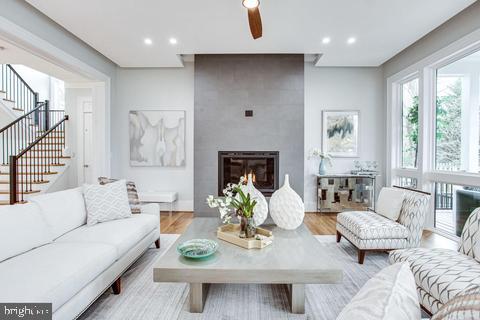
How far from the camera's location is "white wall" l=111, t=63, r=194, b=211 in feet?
16.4

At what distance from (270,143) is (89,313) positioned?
346 centimetres

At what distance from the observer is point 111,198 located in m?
2.62

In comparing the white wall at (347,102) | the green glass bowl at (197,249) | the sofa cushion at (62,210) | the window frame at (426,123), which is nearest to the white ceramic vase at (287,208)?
the green glass bowl at (197,249)

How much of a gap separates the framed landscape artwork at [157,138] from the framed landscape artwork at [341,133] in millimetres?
2851

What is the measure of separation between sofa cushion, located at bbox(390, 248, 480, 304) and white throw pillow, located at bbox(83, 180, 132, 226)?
2.59m

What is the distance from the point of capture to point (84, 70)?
13.0 ft

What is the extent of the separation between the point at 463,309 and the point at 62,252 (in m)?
2.16

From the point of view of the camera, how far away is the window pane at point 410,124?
4121 millimetres

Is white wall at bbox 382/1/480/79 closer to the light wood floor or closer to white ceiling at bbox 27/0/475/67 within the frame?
white ceiling at bbox 27/0/475/67

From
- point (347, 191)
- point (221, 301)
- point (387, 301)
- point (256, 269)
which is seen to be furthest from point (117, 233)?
point (347, 191)

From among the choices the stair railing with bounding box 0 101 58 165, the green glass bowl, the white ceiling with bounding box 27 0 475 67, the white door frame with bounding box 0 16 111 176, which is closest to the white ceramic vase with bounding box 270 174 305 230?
the green glass bowl

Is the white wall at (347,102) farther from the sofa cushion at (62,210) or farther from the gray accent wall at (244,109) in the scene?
the sofa cushion at (62,210)

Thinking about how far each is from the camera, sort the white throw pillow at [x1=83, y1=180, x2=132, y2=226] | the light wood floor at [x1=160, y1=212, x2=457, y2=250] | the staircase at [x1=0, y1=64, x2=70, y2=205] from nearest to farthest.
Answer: the white throw pillow at [x1=83, y1=180, x2=132, y2=226]
the light wood floor at [x1=160, y1=212, x2=457, y2=250]
the staircase at [x1=0, y1=64, x2=70, y2=205]

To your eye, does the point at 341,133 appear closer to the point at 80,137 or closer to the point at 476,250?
the point at 476,250
